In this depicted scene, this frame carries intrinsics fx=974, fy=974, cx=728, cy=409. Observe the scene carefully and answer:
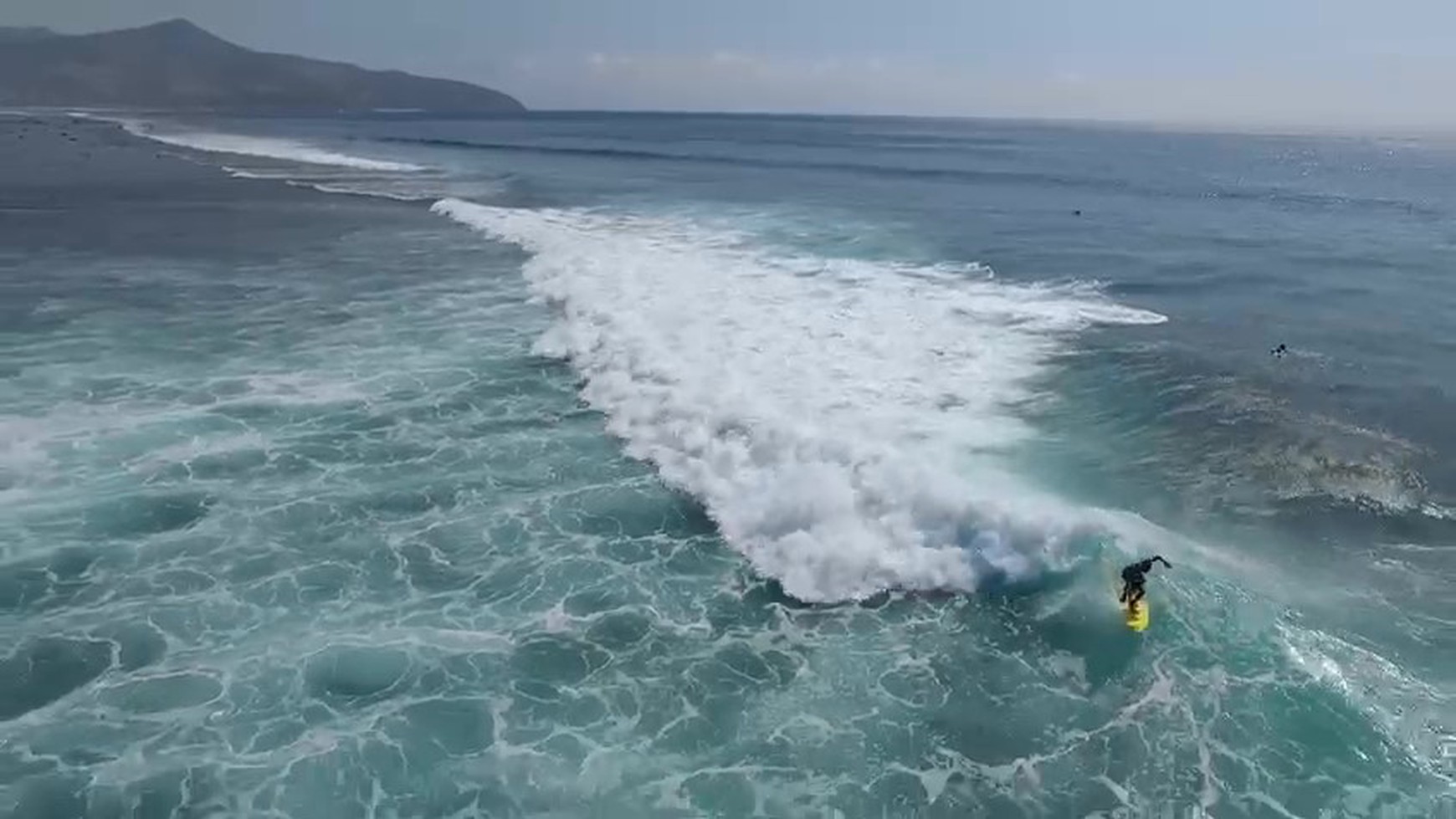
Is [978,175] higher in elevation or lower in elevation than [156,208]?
higher

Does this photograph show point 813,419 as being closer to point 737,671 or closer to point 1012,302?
point 737,671

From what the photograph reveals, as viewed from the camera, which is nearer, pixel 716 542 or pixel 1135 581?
pixel 1135 581

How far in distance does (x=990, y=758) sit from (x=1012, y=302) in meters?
27.9

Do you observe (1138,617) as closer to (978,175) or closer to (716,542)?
(716,542)

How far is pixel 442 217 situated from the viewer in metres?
62.3

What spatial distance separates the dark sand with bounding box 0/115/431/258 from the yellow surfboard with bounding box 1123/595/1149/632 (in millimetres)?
44497

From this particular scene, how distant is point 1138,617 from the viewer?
17875mm

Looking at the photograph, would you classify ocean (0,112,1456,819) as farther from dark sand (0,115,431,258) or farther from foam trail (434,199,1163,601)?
dark sand (0,115,431,258)

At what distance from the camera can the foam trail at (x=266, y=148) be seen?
318ft

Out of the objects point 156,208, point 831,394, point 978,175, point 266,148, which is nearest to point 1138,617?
point 831,394

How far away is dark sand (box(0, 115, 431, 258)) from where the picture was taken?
166ft

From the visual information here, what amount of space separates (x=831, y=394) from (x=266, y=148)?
10637 cm

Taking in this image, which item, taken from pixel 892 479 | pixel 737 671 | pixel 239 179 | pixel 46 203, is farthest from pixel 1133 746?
pixel 239 179

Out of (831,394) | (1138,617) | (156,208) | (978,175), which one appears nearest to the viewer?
(1138,617)
